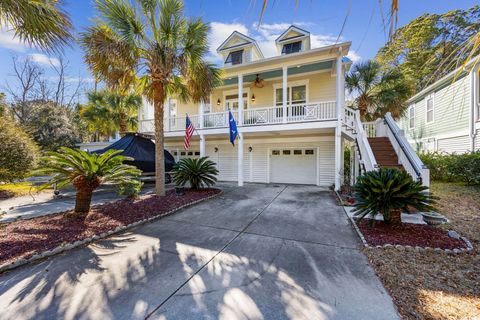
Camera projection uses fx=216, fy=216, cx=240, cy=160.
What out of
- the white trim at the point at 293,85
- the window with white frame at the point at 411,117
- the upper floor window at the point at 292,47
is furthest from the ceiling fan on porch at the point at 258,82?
the window with white frame at the point at 411,117

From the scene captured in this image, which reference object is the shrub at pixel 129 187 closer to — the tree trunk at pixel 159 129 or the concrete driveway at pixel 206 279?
the tree trunk at pixel 159 129

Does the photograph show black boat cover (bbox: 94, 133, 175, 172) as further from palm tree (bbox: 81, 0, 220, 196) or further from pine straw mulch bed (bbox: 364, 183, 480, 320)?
pine straw mulch bed (bbox: 364, 183, 480, 320)

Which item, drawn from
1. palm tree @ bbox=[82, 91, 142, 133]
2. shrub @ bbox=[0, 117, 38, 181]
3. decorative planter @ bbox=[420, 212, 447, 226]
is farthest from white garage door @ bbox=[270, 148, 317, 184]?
shrub @ bbox=[0, 117, 38, 181]

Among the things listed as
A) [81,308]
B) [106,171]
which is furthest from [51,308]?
[106,171]

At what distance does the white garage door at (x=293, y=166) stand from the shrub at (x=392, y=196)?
7051 millimetres

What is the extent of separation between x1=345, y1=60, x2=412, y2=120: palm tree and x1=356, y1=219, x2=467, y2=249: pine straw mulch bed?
Answer: 876cm

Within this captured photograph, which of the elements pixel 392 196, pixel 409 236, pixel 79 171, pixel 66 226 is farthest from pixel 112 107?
pixel 409 236

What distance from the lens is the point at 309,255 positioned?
3732 mm

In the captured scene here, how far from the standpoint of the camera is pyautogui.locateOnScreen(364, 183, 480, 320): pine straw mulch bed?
2.40 m

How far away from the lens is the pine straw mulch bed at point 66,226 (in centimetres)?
370

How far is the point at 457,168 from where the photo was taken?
9.02 m

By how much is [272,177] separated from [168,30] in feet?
29.2

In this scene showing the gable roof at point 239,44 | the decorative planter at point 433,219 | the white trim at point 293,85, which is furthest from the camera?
the gable roof at point 239,44

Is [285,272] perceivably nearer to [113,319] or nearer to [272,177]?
[113,319]
